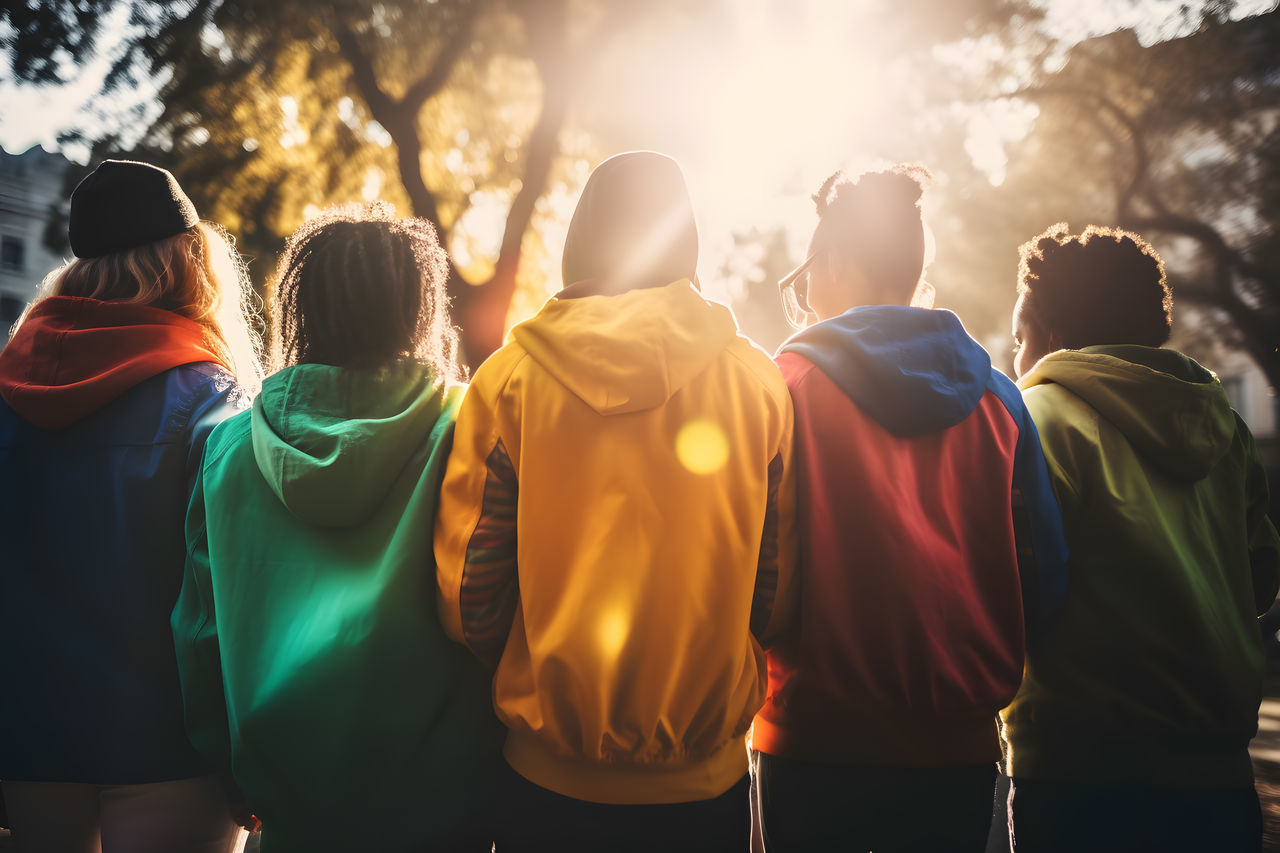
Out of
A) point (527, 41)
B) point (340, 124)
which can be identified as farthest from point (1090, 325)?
point (340, 124)

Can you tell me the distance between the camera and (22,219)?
1240 inches

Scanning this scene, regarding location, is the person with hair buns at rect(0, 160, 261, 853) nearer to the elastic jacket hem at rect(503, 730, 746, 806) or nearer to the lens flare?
the elastic jacket hem at rect(503, 730, 746, 806)

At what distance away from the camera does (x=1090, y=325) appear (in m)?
2.32

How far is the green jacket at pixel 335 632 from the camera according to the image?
162 cm

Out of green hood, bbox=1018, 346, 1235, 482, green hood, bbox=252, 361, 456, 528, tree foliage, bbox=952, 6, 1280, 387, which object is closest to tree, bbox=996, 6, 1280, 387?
tree foliage, bbox=952, 6, 1280, 387

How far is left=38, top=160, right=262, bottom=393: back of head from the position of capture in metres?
2.13

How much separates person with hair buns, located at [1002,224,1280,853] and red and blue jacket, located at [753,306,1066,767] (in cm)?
25

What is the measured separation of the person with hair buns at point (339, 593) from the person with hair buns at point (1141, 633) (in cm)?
146

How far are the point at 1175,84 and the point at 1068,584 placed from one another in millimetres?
10598

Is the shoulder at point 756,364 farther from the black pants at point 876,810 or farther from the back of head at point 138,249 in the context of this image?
the back of head at point 138,249

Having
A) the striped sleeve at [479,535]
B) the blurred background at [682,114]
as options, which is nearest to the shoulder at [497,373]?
the striped sleeve at [479,535]

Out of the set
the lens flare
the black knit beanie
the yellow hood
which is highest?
the black knit beanie

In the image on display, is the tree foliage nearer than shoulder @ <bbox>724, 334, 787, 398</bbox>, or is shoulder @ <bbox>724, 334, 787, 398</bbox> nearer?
shoulder @ <bbox>724, 334, 787, 398</bbox>

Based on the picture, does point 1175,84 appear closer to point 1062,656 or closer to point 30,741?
point 1062,656
